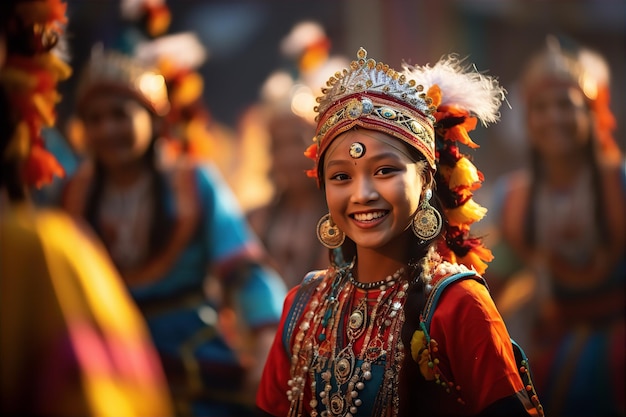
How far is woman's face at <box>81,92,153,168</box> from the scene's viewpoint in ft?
17.7

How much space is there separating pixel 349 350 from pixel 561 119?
4.08 meters

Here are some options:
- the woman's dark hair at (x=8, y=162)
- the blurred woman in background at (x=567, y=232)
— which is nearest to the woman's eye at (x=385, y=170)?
the woman's dark hair at (x=8, y=162)

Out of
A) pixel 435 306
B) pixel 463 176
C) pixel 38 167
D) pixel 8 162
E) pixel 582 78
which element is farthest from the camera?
pixel 582 78

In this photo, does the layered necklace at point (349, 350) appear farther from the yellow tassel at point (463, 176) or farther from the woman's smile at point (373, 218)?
the yellow tassel at point (463, 176)

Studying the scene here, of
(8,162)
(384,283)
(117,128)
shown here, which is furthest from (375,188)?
(117,128)

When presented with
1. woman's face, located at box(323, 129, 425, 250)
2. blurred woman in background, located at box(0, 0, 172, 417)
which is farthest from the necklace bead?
blurred woman in background, located at box(0, 0, 172, 417)

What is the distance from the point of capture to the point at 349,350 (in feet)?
8.04

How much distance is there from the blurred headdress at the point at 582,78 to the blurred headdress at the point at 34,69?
3.88 meters

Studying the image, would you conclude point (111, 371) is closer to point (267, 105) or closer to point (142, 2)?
point (142, 2)

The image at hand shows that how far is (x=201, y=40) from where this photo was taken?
7906 millimetres

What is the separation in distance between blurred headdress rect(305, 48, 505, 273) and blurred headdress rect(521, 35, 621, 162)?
3642 millimetres

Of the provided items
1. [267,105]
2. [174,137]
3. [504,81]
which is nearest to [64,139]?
[174,137]

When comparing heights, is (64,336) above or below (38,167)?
below

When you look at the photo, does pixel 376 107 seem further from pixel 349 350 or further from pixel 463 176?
pixel 349 350
